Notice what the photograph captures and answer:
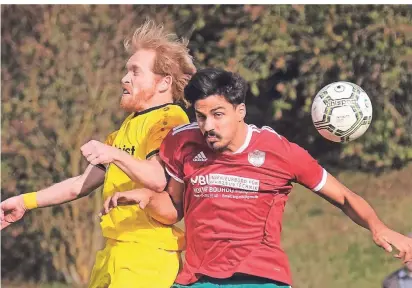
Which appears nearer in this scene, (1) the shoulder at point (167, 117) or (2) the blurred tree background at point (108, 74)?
(1) the shoulder at point (167, 117)

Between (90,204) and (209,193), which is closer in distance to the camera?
(209,193)

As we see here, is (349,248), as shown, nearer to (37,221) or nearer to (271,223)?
(37,221)

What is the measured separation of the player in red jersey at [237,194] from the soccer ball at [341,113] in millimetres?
465

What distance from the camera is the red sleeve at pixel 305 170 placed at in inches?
197

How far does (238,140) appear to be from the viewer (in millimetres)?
5027

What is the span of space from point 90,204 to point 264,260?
173 inches

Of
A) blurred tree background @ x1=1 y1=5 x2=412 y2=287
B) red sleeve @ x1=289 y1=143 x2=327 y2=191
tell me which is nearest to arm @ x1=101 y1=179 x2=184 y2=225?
red sleeve @ x1=289 y1=143 x2=327 y2=191

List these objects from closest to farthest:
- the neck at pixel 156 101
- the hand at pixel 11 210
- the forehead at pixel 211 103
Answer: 1. the forehead at pixel 211 103
2. the neck at pixel 156 101
3. the hand at pixel 11 210

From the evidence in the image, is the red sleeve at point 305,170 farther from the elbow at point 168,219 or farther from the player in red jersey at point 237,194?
the elbow at point 168,219

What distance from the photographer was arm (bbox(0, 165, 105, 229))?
573 cm

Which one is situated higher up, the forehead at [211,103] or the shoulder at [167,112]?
the forehead at [211,103]

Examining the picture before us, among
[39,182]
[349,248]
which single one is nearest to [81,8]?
[39,182]

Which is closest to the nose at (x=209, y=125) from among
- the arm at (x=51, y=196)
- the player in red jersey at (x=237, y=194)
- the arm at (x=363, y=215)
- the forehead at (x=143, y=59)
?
the player in red jersey at (x=237, y=194)

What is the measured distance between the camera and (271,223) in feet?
16.5
